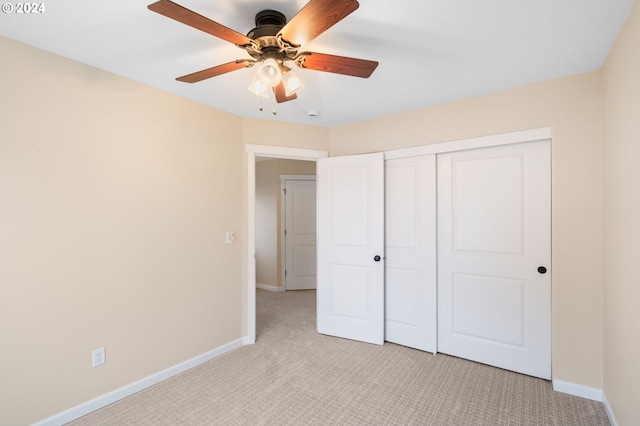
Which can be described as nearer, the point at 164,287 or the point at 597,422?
the point at 597,422

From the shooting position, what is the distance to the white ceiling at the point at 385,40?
162 cm

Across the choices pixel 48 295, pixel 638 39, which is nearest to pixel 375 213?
pixel 638 39

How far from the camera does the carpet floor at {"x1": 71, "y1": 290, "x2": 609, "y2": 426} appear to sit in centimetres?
213

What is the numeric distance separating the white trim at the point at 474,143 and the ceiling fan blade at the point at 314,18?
6.58ft

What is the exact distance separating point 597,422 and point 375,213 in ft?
7.40

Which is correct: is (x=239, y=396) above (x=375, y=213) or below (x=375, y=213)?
below

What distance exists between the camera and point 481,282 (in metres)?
2.90

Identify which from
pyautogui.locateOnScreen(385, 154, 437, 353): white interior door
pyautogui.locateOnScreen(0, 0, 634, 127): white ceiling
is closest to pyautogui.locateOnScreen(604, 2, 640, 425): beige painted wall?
pyautogui.locateOnScreen(0, 0, 634, 127): white ceiling

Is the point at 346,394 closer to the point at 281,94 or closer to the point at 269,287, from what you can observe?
the point at 281,94

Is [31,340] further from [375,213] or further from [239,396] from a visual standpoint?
[375,213]

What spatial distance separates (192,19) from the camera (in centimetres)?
131

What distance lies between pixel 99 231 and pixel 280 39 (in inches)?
74.5

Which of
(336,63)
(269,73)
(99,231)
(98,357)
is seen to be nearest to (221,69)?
(269,73)

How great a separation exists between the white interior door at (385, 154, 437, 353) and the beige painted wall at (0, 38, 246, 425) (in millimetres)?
1755
